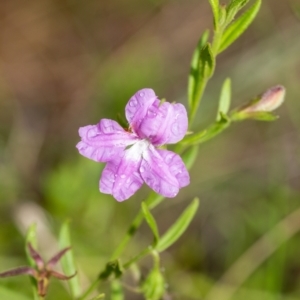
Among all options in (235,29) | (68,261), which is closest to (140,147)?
(235,29)

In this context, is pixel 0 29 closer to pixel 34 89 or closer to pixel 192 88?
pixel 34 89

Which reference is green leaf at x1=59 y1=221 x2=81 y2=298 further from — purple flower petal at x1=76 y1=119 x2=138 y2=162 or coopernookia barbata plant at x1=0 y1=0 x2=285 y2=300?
purple flower petal at x1=76 y1=119 x2=138 y2=162

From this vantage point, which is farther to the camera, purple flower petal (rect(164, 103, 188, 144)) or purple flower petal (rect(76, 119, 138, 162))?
purple flower petal (rect(76, 119, 138, 162))

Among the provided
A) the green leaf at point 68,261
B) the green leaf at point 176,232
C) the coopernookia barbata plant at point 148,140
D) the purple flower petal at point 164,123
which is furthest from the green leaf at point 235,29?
the green leaf at point 68,261

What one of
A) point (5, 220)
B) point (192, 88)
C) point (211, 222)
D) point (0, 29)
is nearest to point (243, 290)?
point (211, 222)

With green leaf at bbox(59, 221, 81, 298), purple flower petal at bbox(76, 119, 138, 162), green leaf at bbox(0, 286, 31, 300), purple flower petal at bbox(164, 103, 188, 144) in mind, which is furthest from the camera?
green leaf at bbox(0, 286, 31, 300)

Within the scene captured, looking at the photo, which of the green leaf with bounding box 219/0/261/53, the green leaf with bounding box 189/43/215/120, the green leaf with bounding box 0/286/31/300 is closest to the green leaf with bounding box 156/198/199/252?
the green leaf with bounding box 189/43/215/120
